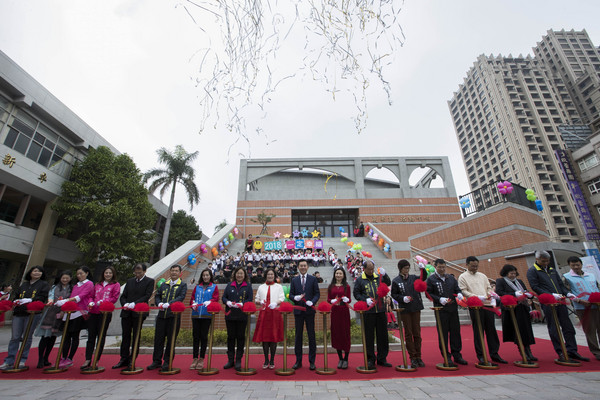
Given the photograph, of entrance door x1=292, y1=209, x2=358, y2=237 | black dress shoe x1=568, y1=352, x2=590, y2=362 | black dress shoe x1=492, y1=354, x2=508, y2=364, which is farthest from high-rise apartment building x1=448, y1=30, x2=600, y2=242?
black dress shoe x1=492, y1=354, x2=508, y2=364

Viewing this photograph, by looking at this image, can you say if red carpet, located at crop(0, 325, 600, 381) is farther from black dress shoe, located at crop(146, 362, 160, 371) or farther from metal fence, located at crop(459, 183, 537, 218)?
metal fence, located at crop(459, 183, 537, 218)

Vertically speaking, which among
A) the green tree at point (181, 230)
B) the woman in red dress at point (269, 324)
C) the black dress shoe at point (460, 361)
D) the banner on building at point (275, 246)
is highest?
the green tree at point (181, 230)

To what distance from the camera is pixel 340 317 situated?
16.0ft

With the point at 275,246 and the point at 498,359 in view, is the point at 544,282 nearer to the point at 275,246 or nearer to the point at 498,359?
the point at 498,359

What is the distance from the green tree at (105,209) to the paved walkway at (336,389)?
42.8ft

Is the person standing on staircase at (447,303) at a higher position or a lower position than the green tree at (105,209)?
lower

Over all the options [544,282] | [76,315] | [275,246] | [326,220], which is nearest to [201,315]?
[76,315]

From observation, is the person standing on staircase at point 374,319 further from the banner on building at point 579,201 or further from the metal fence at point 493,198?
the banner on building at point 579,201

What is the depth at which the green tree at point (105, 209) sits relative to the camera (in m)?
15.3

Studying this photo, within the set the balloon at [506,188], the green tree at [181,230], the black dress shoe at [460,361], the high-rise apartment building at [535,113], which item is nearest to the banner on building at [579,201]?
the high-rise apartment building at [535,113]

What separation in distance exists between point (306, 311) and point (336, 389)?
1.47 meters

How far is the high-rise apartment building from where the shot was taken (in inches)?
1868

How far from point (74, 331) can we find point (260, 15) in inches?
238

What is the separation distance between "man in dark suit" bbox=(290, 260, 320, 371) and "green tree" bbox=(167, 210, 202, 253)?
1014 inches
